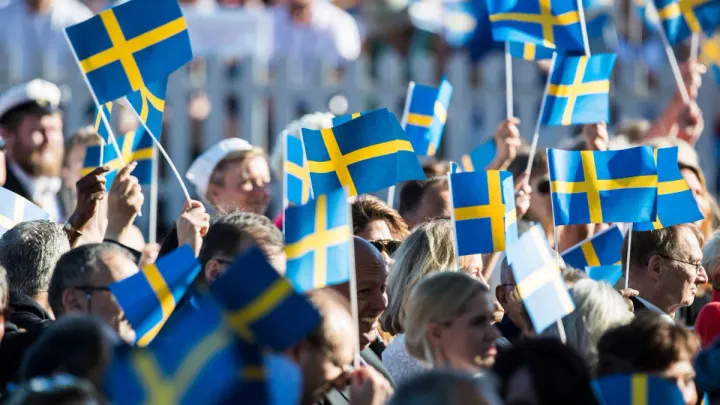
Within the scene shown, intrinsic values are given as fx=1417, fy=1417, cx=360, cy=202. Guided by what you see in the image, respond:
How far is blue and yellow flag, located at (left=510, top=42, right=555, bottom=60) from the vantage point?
7.21 m

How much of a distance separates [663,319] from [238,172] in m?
3.33

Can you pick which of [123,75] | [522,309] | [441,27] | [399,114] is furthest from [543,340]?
[441,27]

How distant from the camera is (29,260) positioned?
5016 mm

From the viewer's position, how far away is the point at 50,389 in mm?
3109

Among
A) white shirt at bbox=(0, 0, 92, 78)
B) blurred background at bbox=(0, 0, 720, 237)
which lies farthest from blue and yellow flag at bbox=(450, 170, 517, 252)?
white shirt at bbox=(0, 0, 92, 78)

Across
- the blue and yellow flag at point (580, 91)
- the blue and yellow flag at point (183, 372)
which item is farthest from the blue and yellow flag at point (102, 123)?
the blue and yellow flag at point (183, 372)

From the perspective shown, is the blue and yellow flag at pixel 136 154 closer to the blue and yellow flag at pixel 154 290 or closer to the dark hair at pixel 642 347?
the blue and yellow flag at pixel 154 290

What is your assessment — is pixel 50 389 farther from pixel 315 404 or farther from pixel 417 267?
pixel 417 267

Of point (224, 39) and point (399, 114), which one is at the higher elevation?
point (224, 39)

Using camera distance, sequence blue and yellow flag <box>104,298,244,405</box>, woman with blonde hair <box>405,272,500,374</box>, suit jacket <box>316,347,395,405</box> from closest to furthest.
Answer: blue and yellow flag <box>104,298,244,405</box>
woman with blonde hair <box>405,272,500,374</box>
suit jacket <box>316,347,395,405</box>

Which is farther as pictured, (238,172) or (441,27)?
(441,27)

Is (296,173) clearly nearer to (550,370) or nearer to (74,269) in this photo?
(74,269)

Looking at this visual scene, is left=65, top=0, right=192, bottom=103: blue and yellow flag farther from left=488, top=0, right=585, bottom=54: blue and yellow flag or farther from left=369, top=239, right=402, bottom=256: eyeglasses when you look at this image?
left=488, top=0, right=585, bottom=54: blue and yellow flag

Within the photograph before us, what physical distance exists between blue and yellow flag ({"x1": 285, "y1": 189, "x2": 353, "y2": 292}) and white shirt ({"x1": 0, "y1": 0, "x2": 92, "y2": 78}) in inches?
255
